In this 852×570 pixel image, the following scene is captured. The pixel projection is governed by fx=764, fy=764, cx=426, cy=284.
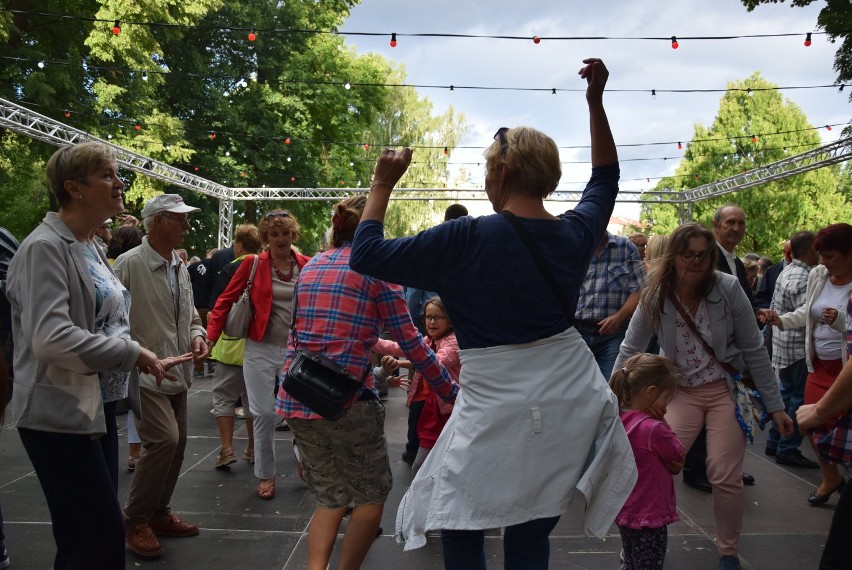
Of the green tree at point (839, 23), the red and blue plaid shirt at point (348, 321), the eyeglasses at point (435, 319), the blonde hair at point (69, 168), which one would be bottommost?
the eyeglasses at point (435, 319)

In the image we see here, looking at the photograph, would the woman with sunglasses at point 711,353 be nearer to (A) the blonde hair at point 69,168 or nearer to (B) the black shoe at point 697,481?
(B) the black shoe at point 697,481

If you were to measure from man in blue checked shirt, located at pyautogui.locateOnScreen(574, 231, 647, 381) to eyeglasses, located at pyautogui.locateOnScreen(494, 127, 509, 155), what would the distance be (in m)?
3.74

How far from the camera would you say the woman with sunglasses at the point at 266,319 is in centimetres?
546

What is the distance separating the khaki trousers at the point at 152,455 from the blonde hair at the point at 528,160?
2.77 meters

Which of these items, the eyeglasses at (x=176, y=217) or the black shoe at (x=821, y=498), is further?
the black shoe at (x=821, y=498)

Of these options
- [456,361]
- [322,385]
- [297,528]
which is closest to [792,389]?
[456,361]

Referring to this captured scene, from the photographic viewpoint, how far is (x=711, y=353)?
3988 millimetres

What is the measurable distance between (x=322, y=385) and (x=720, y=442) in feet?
6.86

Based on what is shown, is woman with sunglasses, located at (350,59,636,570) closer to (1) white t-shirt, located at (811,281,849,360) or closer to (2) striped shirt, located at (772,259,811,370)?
(1) white t-shirt, located at (811,281,849,360)

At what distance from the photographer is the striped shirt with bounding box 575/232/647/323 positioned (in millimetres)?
6062

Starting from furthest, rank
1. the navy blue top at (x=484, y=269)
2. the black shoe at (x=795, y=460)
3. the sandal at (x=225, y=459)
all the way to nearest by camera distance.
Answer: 1. the black shoe at (x=795, y=460)
2. the sandal at (x=225, y=459)
3. the navy blue top at (x=484, y=269)

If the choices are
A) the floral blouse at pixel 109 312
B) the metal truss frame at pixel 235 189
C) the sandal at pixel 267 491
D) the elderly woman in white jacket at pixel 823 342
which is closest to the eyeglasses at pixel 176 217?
the floral blouse at pixel 109 312

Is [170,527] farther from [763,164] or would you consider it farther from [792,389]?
[763,164]

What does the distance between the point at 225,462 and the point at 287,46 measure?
22.8 meters
